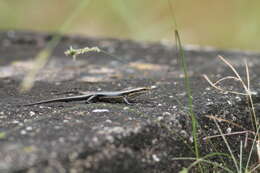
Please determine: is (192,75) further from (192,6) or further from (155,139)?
(192,6)

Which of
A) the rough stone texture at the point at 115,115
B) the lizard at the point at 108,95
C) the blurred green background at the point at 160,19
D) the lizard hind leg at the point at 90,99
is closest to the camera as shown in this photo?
Result: the rough stone texture at the point at 115,115

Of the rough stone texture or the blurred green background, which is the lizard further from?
the blurred green background

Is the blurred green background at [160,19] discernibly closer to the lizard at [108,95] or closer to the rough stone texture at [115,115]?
the rough stone texture at [115,115]

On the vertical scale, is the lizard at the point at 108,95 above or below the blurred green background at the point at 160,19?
below

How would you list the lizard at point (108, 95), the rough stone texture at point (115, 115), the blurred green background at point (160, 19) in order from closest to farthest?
1. the rough stone texture at point (115, 115)
2. the lizard at point (108, 95)
3. the blurred green background at point (160, 19)

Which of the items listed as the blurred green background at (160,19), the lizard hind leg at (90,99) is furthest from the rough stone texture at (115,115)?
the blurred green background at (160,19)

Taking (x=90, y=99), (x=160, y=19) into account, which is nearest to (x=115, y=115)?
(x=90, y=99)
